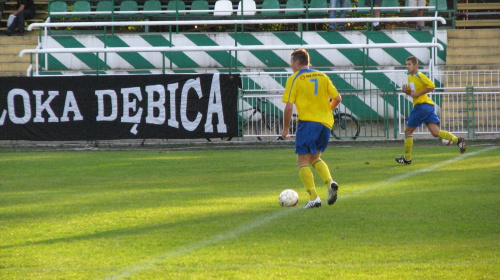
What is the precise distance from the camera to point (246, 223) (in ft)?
25.4

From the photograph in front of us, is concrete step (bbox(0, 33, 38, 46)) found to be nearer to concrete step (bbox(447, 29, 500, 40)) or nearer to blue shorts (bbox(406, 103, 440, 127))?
concrete step (bbox(447, 29, 500, 40))

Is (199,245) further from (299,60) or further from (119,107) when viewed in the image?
(119,107)

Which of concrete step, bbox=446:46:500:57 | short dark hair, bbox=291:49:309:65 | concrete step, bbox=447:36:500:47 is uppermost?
short dark hair, bbox=291:49:309:65

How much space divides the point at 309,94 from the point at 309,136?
0.51 meters

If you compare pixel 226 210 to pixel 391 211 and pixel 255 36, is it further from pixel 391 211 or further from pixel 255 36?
pixel 255 36

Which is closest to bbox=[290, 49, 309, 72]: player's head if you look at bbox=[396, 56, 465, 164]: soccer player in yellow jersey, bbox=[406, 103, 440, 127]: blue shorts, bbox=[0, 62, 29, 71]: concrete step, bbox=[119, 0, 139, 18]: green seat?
bbox=[396, 56, 465, 164]: soccer player in yellow jersey

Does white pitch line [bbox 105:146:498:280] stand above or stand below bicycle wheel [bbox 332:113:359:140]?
above

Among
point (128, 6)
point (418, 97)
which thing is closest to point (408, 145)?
point (418, 97)

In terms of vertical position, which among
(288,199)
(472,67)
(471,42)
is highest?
(471,42)

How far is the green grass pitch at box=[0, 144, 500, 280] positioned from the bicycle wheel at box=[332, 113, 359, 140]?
20.1 feet

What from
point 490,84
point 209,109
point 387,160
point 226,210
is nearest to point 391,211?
point 226,210

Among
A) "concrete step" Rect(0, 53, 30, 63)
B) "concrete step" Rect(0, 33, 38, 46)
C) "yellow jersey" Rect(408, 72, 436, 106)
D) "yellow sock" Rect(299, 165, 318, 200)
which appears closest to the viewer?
"yellow sock" Rect(299, 165, 318, 200)

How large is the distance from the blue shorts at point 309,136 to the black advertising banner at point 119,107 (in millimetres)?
10458

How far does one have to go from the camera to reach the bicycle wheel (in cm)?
2025
